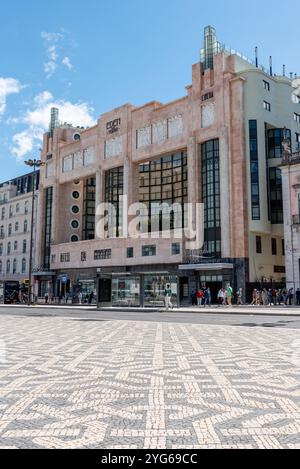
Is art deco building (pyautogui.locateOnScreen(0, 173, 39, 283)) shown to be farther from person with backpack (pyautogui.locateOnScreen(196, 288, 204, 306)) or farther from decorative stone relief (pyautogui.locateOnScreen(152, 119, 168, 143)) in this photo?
person with backpack (pyautogui.locateOnScreen(196, 288, 204, 306))

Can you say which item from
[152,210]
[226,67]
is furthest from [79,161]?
[226,67]

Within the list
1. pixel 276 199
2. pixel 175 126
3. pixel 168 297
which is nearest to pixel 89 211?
pixel 175 126

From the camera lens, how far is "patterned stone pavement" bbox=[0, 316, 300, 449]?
407 centimetres

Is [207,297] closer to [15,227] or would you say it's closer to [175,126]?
[175,126]

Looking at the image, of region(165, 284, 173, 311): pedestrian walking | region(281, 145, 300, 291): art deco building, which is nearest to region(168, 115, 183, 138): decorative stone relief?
region(281, 145, 300, 291): art deco building

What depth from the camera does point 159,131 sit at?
5519 centimetres

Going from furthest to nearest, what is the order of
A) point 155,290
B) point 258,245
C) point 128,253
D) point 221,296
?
point 128,253 < point 258,245 < point 221,296 < point 155,290

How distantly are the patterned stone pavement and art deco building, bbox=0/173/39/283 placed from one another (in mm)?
64717

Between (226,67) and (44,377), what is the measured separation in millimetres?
47881

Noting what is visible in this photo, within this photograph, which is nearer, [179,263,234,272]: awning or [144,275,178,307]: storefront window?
[144,275,178,307]: storefront window

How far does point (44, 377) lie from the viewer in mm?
7062

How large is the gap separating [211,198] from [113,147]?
63.7 ft
